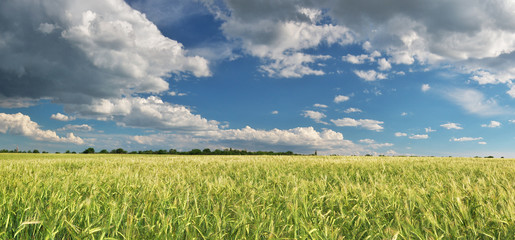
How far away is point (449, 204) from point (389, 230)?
121 centimetres

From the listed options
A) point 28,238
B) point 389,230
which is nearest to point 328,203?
point 389,230

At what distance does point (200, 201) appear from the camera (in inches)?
130

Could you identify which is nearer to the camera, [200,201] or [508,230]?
[508,230]

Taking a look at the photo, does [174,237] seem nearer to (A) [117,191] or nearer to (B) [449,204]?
(A) [117,191]

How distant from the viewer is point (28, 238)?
7.06ft

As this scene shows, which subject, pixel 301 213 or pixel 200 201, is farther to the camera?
pixel 200 201

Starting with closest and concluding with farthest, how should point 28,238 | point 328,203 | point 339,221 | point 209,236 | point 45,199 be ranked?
1. point 209,236
2. point 28,238
3. point 339,221
4. point 328,203
5. point 45,199

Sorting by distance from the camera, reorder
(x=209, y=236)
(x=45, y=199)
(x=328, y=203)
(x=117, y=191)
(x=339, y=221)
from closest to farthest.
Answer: (x=209, y=236) → (x=339, y=221) → (x=328, y=203) → (x=45, y=199) → (x=117, y=191)

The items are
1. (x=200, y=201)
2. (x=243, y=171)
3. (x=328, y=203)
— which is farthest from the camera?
(x=243, y=171)

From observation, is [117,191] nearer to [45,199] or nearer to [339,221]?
[45,199]

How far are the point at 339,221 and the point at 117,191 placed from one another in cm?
288

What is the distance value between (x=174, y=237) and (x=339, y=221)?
1.45m

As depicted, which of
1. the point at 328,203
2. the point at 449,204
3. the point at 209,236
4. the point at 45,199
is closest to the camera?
the point at 209,236

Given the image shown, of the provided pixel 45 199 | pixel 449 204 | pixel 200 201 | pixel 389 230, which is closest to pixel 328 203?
pixel 389 230
